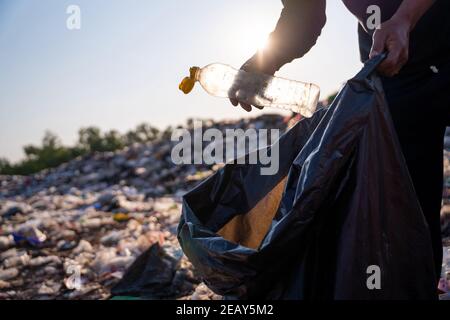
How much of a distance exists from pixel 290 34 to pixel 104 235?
9.68ft

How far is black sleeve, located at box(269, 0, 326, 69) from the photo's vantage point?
1734 mm

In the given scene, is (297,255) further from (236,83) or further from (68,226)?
(68,226)

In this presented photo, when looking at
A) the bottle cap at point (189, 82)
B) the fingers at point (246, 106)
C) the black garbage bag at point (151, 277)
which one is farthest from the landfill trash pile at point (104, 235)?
the bottle cap at point (189, 82)

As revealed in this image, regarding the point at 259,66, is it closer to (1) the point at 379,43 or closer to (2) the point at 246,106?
(2) the point at 246,106

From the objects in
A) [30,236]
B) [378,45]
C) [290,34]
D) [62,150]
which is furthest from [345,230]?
[62,150]

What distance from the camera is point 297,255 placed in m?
1.12

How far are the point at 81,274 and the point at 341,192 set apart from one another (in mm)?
2432

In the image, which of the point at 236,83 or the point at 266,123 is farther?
the point at 266,123

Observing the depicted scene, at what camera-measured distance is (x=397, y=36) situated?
1.18m

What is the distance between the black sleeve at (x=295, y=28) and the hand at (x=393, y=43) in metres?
0.57

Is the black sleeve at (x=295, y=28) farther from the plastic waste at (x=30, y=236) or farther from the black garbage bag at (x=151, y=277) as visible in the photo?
the plastic waste at (x=30, y=236)

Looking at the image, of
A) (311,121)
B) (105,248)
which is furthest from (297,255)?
(105,248)

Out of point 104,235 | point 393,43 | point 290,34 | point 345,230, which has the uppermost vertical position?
point 290,34

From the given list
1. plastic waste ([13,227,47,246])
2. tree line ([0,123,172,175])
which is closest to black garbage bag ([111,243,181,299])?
plastic waste ([13,227,47,246])
